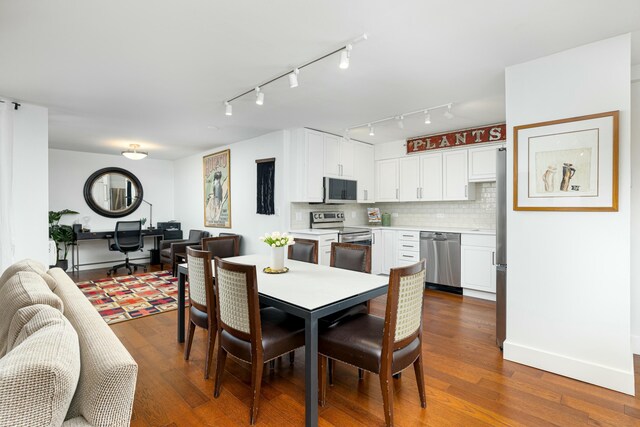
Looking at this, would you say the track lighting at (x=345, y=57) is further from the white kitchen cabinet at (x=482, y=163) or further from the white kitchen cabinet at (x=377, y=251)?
the white kitchen cabinet at (x=377, y=251)

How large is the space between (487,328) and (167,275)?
4.98 metres

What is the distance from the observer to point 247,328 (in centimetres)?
188

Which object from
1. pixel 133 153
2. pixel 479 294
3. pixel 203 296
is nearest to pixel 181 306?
pixel 203 296

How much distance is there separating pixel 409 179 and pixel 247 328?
4.09 m

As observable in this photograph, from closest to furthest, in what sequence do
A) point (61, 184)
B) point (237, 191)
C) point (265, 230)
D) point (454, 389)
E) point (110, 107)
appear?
point (454, 389) → point (110, 107) → point (265, 230) → point (237, 191) → point (61, 184)

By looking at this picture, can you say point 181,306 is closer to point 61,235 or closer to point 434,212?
point 434,212

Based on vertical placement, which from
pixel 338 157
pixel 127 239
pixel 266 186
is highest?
pixel 338 157

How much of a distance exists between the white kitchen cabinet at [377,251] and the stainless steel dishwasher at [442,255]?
0.69 metres

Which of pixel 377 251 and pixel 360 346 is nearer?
pixel 360 346

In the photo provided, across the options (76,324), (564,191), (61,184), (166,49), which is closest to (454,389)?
(564,191)

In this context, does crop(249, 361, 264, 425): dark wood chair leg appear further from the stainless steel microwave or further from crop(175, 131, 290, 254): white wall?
the stainless steel microwave

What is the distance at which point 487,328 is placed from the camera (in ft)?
10.6

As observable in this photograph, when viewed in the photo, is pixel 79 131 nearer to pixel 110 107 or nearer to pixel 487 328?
pixel 110 107

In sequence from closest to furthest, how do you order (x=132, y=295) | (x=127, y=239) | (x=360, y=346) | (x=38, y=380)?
(x=38, y=380) → (x=360, y=346) → (x=132, y=295) → (x=127, y=239)
